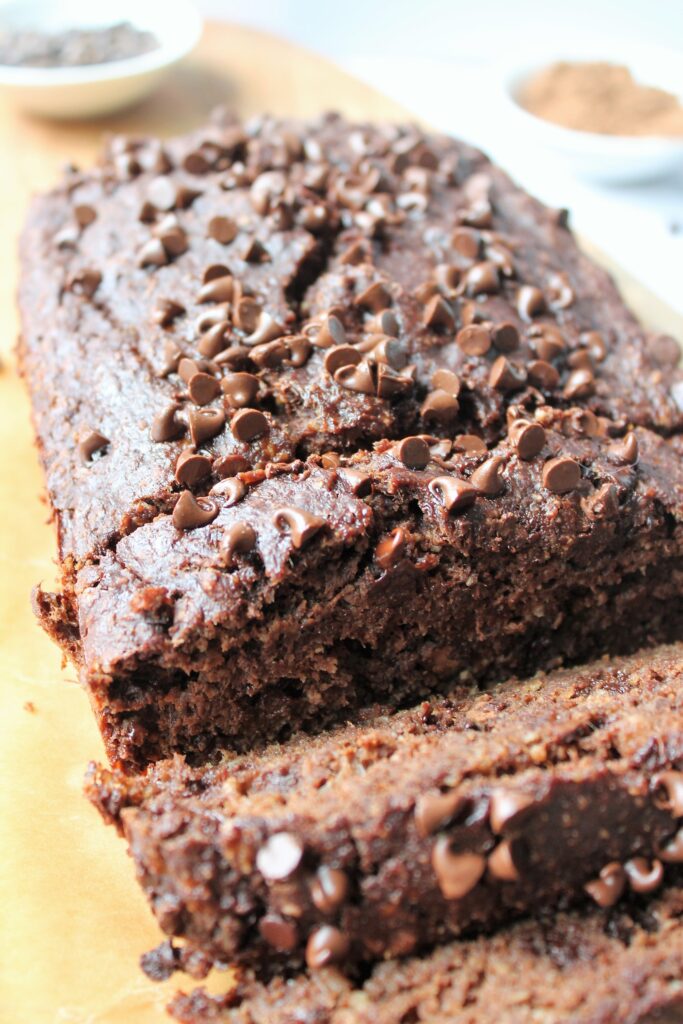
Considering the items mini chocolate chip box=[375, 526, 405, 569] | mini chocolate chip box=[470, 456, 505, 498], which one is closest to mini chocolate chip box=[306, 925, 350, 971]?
mini chocolate chip box=[375, 526, 405, 569]

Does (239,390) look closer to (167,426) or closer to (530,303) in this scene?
(167,426)

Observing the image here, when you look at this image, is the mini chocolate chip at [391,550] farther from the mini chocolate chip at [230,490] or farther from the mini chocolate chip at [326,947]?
the mini chocolate chip at [326,947]

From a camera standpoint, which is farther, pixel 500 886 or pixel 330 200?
pixel 330 200

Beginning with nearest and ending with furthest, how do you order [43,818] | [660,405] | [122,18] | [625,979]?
[625,979] < [43,818] < [660,405] < [122,18]

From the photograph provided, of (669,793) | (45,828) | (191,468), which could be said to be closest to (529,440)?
(191,468)

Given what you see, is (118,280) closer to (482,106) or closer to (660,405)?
(660,405)

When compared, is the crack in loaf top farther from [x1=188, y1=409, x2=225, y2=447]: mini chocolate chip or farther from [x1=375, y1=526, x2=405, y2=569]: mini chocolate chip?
[x1=375, y1=526, x2=405, y2=569]: mini chocolate chip

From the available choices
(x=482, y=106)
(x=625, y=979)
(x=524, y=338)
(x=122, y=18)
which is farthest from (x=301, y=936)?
(x=122, y=18)
